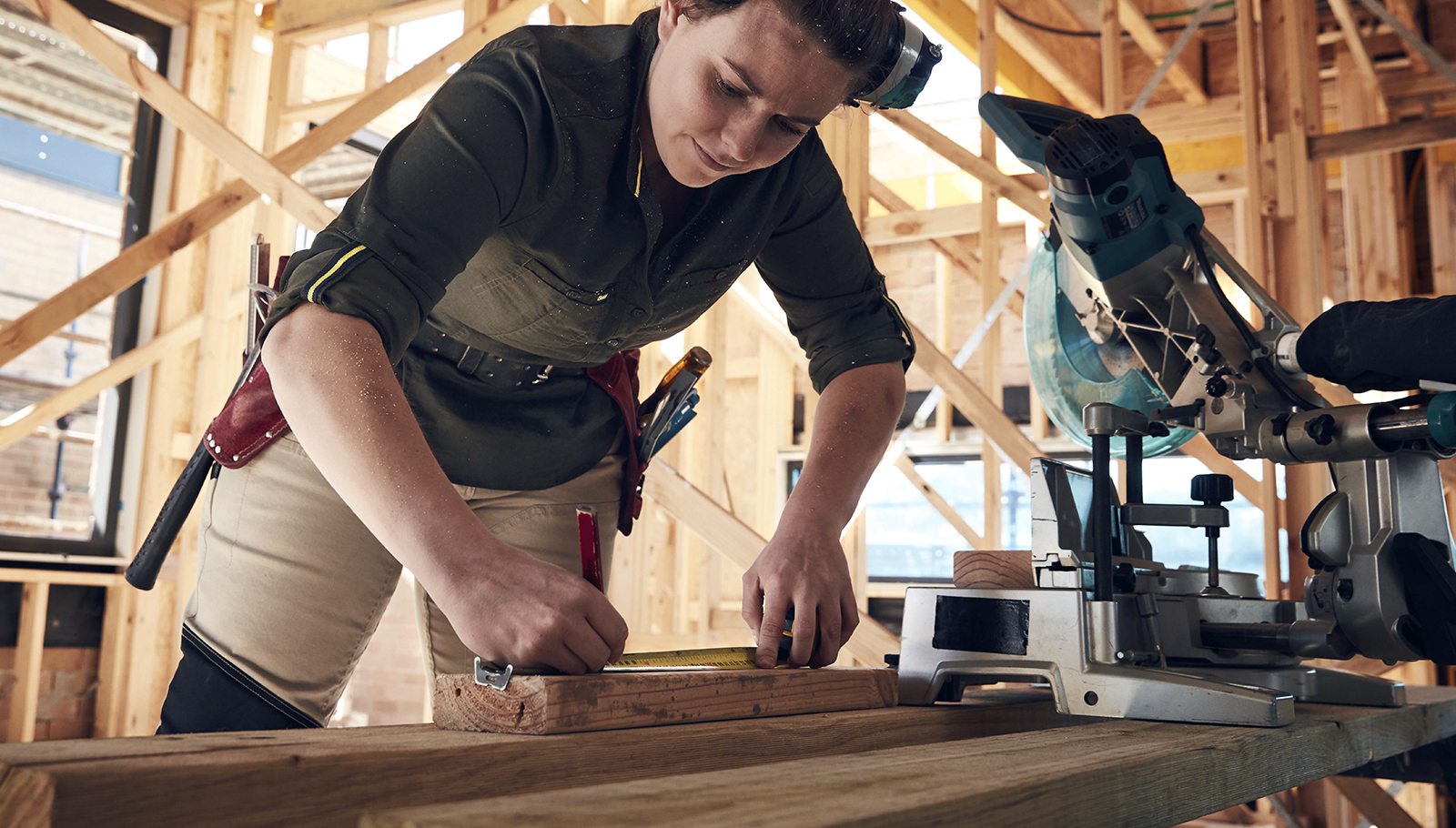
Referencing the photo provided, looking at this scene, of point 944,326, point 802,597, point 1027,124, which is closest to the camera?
point 802,597

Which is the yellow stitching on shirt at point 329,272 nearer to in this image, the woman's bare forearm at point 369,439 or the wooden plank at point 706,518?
the woman's bare forearm at point 369,439

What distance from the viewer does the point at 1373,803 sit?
2352 millimetres

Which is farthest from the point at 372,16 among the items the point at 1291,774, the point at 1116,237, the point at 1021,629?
the point at 1291,774

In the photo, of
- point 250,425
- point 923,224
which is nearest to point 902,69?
point 250,425

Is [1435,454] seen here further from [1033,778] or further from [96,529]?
[96,529]

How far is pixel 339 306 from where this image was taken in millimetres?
907

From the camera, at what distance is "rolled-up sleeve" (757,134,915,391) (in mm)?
1444

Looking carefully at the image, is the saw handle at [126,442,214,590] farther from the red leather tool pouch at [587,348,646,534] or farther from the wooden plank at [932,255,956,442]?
the wooden plank at [932,255,956,442]

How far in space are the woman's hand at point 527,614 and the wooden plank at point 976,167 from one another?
236 centimetres

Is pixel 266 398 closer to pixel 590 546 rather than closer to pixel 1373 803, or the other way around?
Answer: pixel 590 546

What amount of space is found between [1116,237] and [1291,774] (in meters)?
0.67

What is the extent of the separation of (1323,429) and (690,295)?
0.73 m

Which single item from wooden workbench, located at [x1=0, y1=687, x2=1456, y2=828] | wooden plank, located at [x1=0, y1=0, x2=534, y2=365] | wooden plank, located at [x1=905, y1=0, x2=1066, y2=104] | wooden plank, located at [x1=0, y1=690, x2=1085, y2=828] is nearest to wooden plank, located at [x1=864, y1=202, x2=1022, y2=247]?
wooden plank, located at [x1=905, y1=0, x2=1066, y2=104]

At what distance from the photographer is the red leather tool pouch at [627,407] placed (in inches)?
58.9
